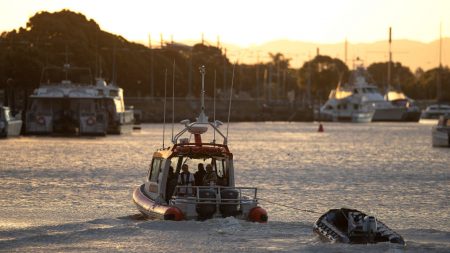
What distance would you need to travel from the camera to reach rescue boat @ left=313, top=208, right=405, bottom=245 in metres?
30.3

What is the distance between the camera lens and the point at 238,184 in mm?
54844

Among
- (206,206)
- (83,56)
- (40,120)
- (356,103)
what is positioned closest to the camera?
(206,206)

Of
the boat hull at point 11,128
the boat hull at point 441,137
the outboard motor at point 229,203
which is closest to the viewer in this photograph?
the outboard motor at point 229,203

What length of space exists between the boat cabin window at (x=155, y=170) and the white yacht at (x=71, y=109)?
61769 mm

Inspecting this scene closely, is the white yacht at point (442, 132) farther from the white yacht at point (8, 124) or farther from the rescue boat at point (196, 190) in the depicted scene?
the rescue boat at point (196, 190)

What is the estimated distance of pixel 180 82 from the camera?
582 ft

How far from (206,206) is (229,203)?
0.63 m

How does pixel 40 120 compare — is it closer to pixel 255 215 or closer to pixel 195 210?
pixel 255 215

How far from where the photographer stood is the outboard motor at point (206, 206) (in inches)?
1304

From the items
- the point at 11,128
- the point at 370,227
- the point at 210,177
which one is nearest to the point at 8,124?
the point at 11,128

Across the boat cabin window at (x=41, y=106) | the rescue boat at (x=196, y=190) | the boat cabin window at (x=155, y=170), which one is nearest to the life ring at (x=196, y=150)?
the rescue boat at (x=196, y=190)

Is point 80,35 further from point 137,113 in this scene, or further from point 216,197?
point 216,197


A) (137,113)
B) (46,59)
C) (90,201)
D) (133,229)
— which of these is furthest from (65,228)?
(137,113)

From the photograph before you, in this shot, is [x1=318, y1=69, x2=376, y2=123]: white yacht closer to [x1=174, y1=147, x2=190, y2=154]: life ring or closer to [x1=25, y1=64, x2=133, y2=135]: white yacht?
[x1=25, y1=64, x2=133, y2=135]: white yacht
